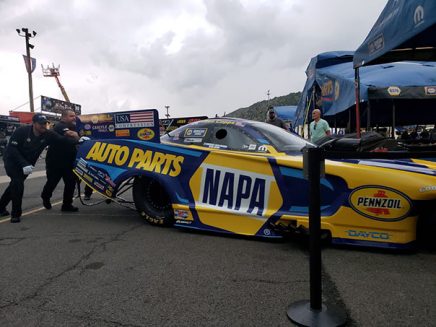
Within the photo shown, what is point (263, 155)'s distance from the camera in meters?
4.21

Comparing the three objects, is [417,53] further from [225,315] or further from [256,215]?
[225,315]

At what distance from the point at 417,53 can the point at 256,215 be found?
13.2 feet

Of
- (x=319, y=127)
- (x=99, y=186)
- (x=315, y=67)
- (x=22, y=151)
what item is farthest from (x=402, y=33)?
(x=315, y=67)

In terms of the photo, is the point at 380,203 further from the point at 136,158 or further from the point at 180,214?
the point at 136,158

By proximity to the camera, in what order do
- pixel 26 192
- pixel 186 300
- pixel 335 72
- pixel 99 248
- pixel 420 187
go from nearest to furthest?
pixel 186 300
pixel 420 187
pixel 99 248
pixel 26 192
pixel 335 72

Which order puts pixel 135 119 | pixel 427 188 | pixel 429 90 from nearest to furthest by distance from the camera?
pixel 427 188 → pixel 135 119 → pixel 429 90

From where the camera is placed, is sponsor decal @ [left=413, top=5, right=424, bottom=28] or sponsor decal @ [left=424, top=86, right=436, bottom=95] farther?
sponsor decal @ [left=424, top=86, right=436, bottom=95]

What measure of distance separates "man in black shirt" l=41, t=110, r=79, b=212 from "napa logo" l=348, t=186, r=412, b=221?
457cm

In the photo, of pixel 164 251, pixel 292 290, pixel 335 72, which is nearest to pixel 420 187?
pixel 292 290

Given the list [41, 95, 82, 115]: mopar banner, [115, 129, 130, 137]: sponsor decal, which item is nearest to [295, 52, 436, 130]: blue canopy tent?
[115, 129, 130, 137]: sponsor decal

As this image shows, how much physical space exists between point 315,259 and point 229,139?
241 centimetres

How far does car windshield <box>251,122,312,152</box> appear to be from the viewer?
14.6ft

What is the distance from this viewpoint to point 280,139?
464 cm

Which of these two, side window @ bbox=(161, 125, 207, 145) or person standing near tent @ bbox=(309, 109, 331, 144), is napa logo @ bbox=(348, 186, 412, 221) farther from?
person standing near tent @ bbox=(309, 109, 331, 144)
